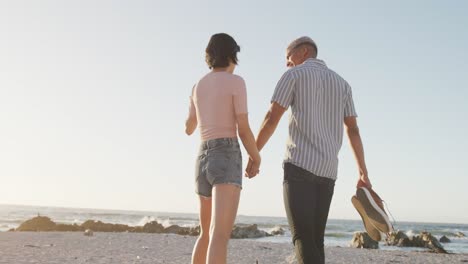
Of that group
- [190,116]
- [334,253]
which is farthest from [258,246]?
[190,116]

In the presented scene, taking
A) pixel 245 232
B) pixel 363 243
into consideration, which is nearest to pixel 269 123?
pixel 363 243

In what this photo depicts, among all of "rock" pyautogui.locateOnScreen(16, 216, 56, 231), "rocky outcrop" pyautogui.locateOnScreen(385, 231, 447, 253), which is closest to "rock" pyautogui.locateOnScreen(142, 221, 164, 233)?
"rock" pyautogui.locateOnScreen(16, 216, 56, 231)

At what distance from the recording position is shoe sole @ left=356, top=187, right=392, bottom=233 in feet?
13.4

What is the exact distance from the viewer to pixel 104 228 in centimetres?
2420

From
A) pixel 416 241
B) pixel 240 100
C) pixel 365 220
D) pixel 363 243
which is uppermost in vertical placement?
pixel 240 100

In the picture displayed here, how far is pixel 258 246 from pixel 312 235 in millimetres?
10231

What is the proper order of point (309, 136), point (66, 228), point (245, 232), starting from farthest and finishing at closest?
point (245, 232) < point (66, 228) < point (309, 136)

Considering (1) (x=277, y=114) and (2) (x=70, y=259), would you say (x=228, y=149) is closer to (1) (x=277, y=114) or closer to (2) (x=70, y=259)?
(1) (x=277, y=114)

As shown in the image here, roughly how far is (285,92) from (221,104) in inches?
19.6

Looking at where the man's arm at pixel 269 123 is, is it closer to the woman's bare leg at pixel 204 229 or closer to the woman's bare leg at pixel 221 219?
the woman's bare leg at pixel 221 219

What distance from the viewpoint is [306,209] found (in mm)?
3785

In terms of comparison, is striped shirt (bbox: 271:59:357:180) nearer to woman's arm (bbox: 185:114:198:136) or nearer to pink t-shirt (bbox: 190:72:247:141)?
pink t-shirt (bbox: 190:72:247:141)

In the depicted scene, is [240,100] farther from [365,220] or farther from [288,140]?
[365,220]

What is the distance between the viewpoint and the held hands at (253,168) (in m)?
4.16
